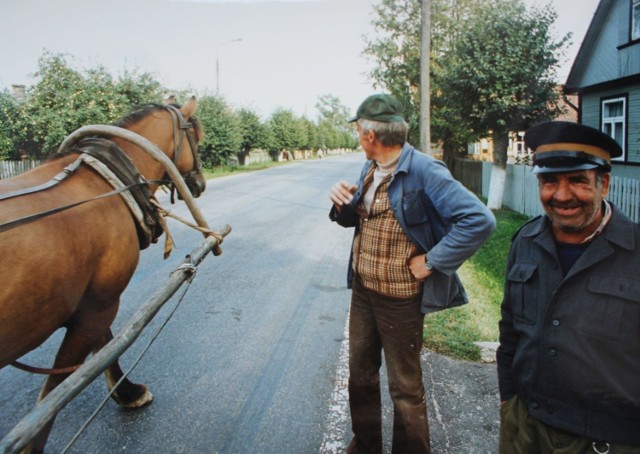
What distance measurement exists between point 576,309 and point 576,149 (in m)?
0.56

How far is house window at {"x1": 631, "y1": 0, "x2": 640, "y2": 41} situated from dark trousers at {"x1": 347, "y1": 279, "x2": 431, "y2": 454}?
49.4 feet

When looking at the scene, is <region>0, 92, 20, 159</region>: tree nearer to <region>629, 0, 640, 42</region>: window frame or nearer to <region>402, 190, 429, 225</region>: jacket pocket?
<region>402, 190, 429, 225</region>: jacket pocket

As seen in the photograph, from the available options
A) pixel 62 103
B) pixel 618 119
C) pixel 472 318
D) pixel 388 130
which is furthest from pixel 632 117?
pixel 62 103

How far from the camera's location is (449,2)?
23797mm

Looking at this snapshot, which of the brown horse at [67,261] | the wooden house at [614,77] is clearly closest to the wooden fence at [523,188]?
the wooden house at [614,77]

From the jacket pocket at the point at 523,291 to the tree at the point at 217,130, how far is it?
2672 centimetres

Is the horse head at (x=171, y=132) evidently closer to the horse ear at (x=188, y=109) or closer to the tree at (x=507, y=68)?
the horse ear at (x=188, y=109)

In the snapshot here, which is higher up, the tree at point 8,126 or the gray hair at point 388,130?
the tree at point 8,126

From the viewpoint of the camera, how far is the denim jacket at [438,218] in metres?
2.27

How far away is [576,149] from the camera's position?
5.43ft

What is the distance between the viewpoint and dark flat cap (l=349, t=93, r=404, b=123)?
7.88 ft

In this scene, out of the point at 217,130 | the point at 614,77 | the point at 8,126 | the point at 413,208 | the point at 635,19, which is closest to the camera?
the point at 413,208

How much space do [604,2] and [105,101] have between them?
58.5 ft

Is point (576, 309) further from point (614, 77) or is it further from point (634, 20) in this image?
point (614, 77)
